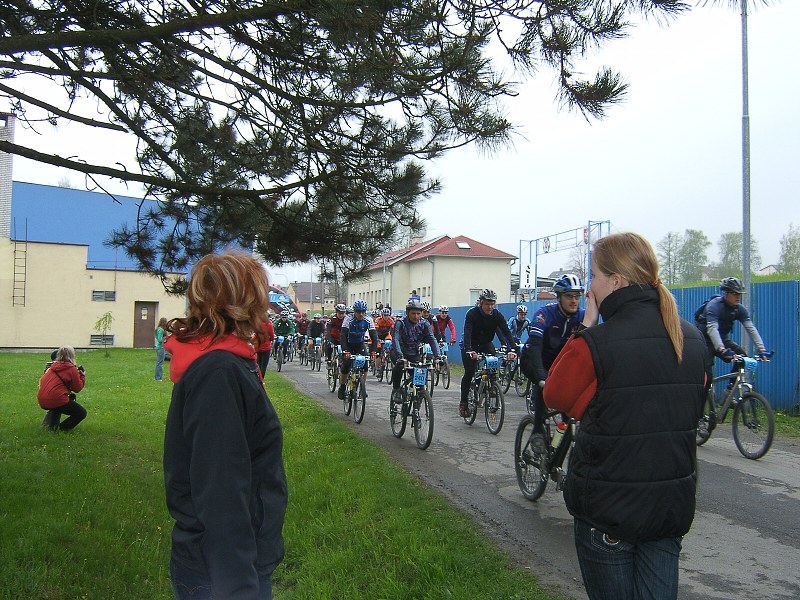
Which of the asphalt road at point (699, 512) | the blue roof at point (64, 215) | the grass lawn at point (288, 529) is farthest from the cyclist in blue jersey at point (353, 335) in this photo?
the blue roof at point (64, 215)

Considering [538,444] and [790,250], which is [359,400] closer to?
[538,444]

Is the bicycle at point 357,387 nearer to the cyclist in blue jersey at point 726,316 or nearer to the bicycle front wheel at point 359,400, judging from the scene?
the bicycle front wheel at point 359,400

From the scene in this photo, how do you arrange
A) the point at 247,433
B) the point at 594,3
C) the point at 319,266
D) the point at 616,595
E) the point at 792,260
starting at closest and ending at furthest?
the point at 247,433 < the point at 616,595 < the point at 594,3 < the point at 319,266 < the point at 792,260

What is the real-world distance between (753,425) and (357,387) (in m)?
6.23

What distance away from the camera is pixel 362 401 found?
11664mm

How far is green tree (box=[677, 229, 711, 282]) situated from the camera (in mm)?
53938

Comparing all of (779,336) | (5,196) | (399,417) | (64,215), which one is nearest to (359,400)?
(399,417)

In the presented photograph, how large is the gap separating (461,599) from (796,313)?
1062 cm

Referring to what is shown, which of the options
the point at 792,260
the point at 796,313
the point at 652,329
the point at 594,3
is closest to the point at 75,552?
the point at 652,329

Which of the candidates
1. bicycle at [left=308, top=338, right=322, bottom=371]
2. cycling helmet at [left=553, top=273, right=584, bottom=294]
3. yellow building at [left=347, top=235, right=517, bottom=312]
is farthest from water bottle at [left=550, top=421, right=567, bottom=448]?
yellow building at [left=347, top=235, right=517, bottom=312]

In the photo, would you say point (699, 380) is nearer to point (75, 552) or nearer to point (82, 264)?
point (75, 552)

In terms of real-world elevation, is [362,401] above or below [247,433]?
below

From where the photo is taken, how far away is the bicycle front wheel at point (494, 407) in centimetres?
1022

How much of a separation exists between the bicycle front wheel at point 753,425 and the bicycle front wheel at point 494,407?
3161 mm
